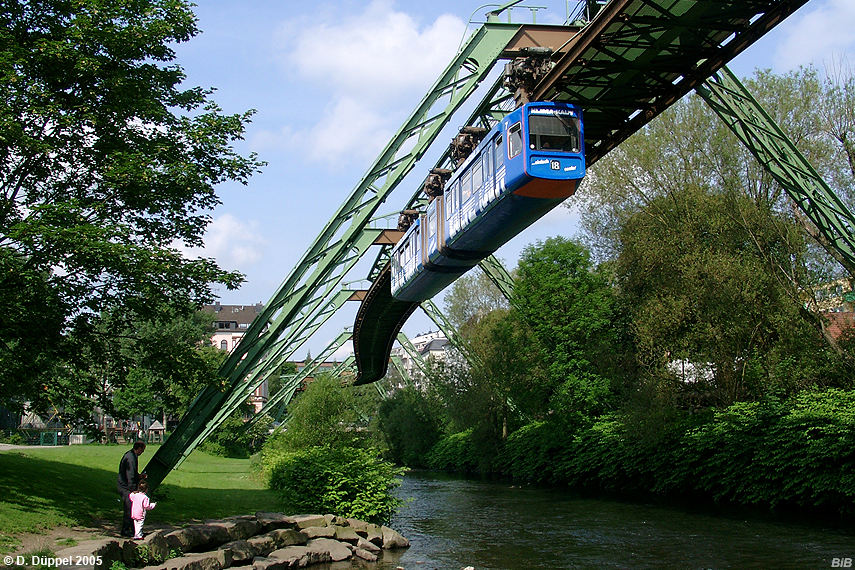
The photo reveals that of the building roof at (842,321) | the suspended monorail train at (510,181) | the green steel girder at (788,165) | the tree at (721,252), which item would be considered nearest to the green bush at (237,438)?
the tree at (721,252)

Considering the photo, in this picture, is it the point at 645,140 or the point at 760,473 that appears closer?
the point at 760,473

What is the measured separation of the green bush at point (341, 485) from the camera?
2202 centimetres

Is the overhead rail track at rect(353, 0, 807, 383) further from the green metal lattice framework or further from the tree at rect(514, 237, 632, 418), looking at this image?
the tree at rect(514, 237, 632, 418)

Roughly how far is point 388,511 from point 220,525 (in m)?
7.29

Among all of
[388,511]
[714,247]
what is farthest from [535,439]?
[388,511]

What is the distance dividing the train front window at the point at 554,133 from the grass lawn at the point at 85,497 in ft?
38.0

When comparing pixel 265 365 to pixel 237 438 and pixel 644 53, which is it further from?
pixel 237 438

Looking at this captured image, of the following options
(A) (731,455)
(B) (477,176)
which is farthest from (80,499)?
(A) (731,455)

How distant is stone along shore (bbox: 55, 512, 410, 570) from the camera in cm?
1266

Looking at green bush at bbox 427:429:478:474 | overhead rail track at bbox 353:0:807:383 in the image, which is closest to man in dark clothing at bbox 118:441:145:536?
overhead rail track at bbox 353:0:807:383

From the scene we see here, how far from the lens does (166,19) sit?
17.0 m

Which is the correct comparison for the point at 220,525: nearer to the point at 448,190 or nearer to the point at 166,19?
the point at 448,190

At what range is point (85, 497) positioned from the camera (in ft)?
62.3

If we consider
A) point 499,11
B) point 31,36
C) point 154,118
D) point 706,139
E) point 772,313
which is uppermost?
point 706,139
